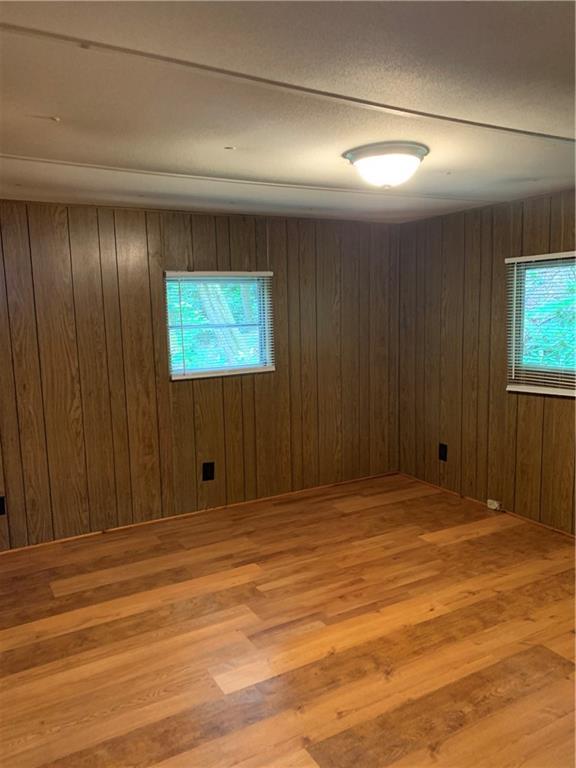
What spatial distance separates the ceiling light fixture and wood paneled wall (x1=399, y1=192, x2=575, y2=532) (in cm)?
150

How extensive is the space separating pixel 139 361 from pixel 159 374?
0.17 metres

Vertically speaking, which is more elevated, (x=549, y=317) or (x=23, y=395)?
(x=549, y=317)

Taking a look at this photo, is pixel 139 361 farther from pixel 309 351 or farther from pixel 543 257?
pixel 543 257

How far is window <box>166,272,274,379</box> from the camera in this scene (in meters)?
4.03

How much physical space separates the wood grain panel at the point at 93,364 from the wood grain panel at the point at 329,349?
66.9 inches

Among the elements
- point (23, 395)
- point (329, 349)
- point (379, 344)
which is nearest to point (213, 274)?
point (329, 349)

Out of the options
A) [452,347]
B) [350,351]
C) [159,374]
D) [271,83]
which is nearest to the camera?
[271,83]

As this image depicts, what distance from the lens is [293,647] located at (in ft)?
8.34

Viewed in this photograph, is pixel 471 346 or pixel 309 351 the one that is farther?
pixel 309 351

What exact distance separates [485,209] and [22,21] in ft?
11.1

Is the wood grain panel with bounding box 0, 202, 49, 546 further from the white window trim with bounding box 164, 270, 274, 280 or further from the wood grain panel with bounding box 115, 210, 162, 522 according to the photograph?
the white window trim with bounding box 164, 270, 274, 280

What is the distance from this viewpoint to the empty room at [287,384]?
5.76 ft

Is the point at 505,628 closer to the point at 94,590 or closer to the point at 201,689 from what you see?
the point at 201,689

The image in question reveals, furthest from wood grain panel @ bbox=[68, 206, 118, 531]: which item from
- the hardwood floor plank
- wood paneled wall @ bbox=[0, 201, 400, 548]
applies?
the hardwood floor plank
